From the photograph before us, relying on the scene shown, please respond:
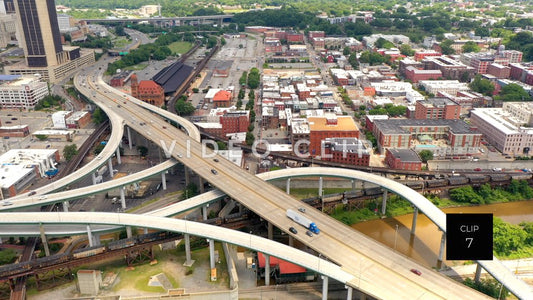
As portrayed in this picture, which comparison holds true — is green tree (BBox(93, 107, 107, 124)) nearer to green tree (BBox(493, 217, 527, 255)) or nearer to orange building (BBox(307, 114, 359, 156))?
orange building (BBox(307, 114, 359, 156))

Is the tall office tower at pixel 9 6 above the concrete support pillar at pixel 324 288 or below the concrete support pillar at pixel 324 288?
above

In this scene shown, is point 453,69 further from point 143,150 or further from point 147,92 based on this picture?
point 143,150

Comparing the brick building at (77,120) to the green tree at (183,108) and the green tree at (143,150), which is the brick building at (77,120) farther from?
the green tree at (183,108)

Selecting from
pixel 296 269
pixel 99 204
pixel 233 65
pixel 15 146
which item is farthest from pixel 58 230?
pixel 233 65

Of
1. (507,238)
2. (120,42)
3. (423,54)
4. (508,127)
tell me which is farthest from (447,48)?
(120,42)

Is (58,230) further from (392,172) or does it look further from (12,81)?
(12,81)

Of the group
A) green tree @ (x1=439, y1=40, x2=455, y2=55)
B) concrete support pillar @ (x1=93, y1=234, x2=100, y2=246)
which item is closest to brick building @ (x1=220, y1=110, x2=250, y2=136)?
concrete support pillar @ (x1=93, y1=234, x2=100, y2=246)

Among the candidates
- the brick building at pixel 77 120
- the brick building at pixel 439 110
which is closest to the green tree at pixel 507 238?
the brick building at pixel 439 110
